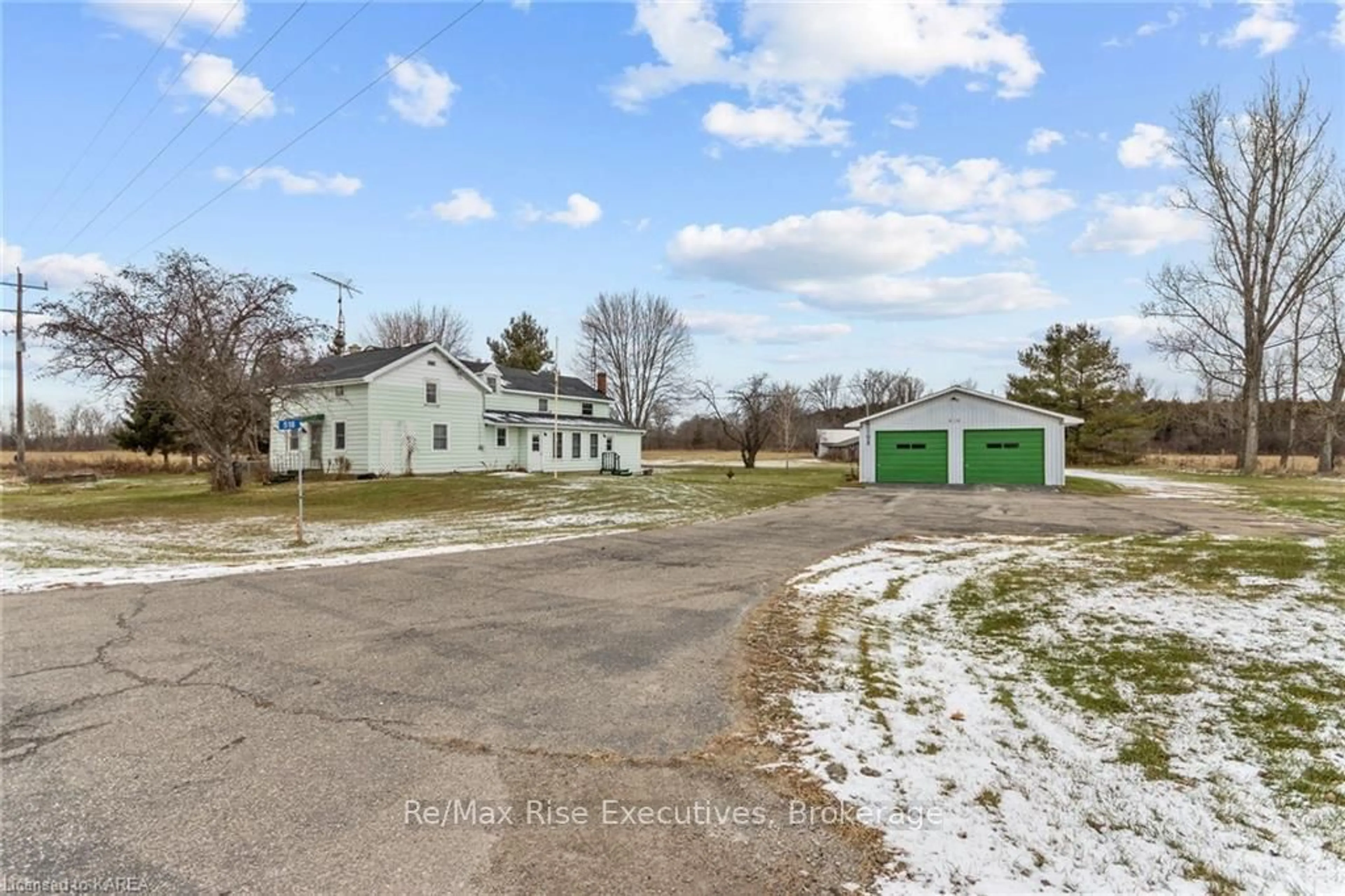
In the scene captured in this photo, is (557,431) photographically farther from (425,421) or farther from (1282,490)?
(1282,490)

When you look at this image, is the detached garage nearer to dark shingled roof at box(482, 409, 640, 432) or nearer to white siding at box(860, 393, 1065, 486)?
white siding at box(860, 393, 1065, 486)

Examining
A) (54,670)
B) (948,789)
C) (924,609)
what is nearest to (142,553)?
(54,670)

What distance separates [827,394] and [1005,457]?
191 ft

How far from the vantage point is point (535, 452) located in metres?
32.0

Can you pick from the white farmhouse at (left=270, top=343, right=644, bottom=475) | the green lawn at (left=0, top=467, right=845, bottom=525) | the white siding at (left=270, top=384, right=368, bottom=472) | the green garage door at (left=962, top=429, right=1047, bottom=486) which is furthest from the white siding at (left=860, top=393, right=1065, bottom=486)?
the white siding at (left=270, top=384, right=368, bottom=472)

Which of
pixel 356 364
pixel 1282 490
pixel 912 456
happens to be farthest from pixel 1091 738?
pixel 356 364

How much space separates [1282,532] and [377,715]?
50.3ft

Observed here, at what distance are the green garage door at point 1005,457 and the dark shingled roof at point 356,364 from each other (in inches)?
840

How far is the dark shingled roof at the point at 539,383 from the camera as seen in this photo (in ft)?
108

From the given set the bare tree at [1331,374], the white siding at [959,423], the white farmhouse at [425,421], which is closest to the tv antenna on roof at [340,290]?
the white farmhouse at [425,421]

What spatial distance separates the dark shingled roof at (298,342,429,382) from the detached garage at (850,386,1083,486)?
18.5 meters

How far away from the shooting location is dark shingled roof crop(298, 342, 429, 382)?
25167 mm

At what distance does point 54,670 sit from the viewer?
483 cm

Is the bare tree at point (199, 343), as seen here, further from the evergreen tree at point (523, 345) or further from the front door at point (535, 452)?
the evergreen tree at point (523, 345)
